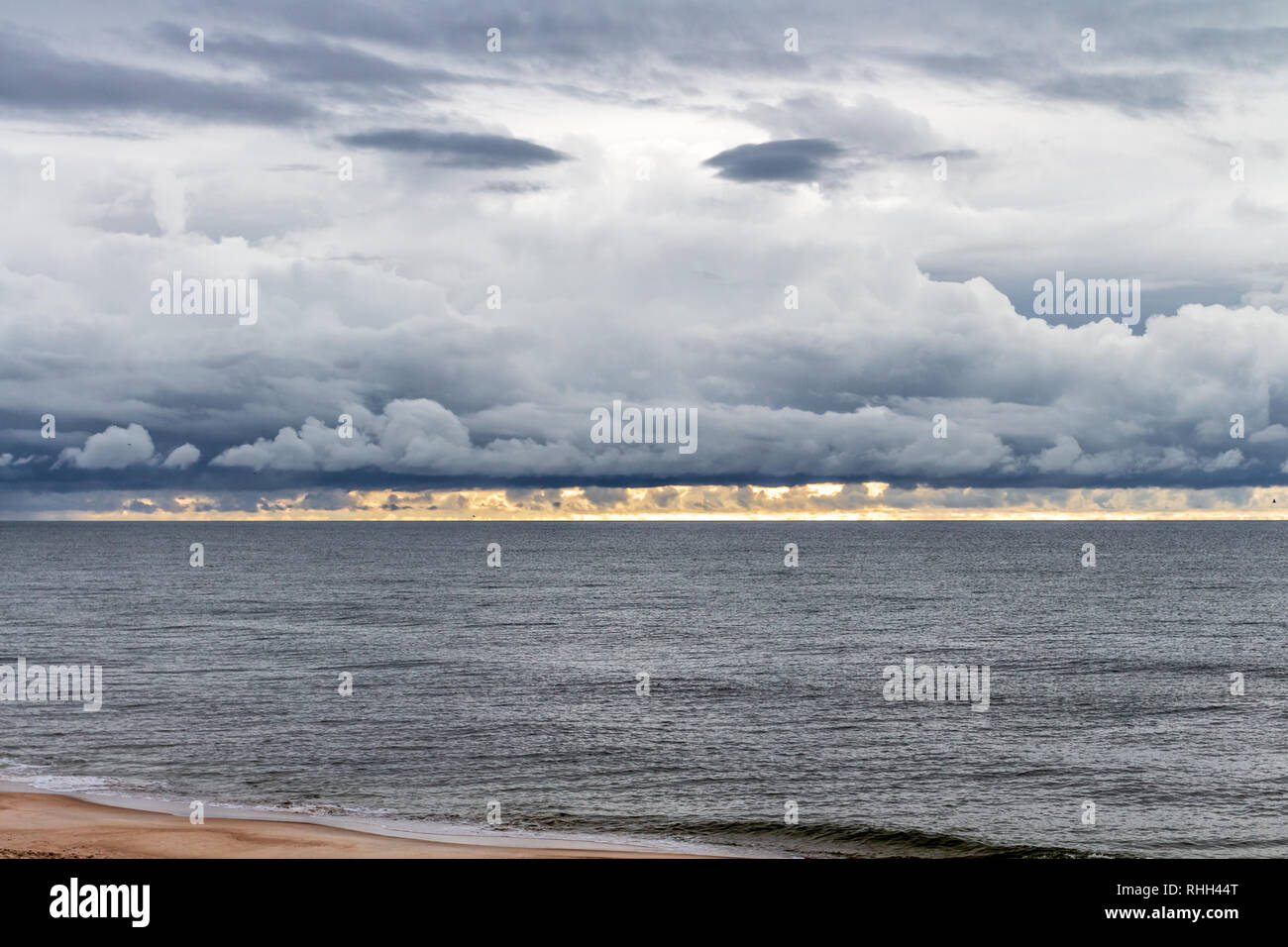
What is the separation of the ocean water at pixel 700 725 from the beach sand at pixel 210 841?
288 cm

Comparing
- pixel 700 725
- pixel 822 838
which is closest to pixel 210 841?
pixel 822 838

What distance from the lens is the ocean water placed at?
3669 cm

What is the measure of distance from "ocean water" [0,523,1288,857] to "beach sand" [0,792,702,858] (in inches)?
113

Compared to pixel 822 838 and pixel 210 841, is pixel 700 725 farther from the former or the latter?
pixel 210 841

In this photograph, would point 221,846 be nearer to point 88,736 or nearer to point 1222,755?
point 88,736

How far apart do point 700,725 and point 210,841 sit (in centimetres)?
2583

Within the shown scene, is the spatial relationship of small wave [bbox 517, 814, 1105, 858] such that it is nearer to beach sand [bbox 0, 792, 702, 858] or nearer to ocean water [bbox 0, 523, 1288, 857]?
ocean water [bbox 0, 523, 1288, 857]

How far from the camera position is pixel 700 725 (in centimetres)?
5166

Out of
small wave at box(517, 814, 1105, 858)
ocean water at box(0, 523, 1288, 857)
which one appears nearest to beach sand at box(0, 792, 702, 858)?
small wave at box(517, 814, 1105, 858)

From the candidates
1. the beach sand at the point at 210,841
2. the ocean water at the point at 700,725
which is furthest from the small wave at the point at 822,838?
the beach sand at the point at 210,841

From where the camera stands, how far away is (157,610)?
4382 inches

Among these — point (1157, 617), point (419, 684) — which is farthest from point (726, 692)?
point (1157, 617)
